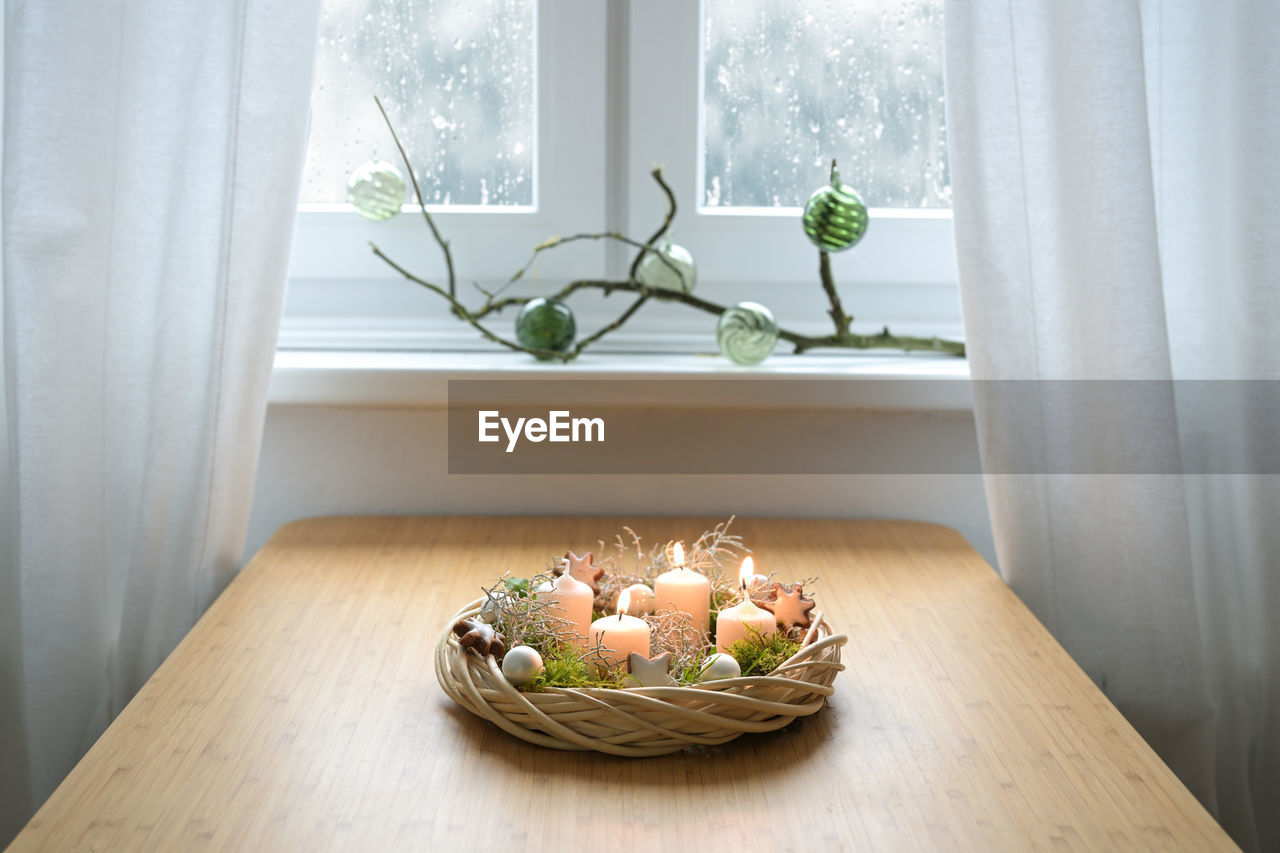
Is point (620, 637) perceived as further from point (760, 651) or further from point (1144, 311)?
point (1144, 311)

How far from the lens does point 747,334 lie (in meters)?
1.18

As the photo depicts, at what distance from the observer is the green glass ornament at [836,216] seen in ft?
3.84

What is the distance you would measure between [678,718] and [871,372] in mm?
623

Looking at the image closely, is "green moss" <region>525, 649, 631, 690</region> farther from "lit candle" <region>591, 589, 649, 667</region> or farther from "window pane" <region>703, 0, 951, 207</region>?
"window pane" <region>703, 0, 951, 207</region>

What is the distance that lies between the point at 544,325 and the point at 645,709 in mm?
643

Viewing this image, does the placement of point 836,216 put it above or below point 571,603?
above

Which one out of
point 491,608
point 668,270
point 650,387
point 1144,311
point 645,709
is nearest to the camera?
point 645,709

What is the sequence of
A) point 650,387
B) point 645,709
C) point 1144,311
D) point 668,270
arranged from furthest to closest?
1. point 668,270
2. point 650,387
3. point 1144,311
4. point 645,709

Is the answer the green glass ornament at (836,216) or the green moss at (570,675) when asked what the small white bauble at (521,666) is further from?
the green glass ornament at (836,216)

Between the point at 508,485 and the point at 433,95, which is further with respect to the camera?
the point at 433,95

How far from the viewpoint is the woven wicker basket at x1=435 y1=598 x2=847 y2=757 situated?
617 mm

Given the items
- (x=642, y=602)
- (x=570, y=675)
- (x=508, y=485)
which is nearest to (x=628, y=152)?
(x=508, y=485)

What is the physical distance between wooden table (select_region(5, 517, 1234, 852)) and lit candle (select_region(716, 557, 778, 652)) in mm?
65

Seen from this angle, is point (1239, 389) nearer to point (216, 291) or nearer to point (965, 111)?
point (965, 111)
